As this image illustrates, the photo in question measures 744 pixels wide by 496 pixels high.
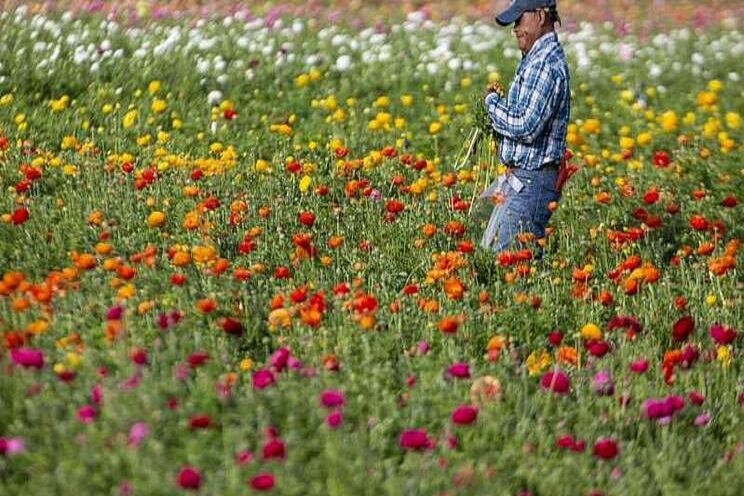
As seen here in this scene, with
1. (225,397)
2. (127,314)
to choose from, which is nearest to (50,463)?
(225,397)

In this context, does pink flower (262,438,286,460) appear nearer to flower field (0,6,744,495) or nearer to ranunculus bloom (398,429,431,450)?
flower field (0,6,744,495)

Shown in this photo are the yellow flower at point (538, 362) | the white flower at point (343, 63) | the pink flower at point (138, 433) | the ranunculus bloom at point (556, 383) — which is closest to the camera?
the pink flower at point (138, 433)

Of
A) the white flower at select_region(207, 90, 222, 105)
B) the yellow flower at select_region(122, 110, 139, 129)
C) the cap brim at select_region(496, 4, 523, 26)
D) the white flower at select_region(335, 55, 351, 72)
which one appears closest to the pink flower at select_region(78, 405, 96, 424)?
the cap brim at select_region(496, 4, 523, 26)

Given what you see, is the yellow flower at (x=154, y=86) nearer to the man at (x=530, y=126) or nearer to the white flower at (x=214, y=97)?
the white flower at (x=214, y=97)

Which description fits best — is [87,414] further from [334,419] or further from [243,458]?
[334,419]

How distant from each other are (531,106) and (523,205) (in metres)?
0.43

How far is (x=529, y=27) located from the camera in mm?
5395

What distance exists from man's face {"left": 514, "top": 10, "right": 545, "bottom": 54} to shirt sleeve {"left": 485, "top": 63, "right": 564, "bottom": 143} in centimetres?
12

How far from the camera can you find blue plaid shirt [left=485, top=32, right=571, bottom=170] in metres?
5.38

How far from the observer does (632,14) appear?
13781 millimetres

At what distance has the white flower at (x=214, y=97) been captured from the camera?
8.53 m

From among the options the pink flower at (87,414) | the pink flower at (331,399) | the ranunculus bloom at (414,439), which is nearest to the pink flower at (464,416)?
the ranunculus bloom at (414,439)

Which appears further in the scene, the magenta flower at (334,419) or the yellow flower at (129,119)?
the yellow flower at (129,119)

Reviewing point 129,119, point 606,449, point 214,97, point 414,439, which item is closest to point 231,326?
point 414,439
